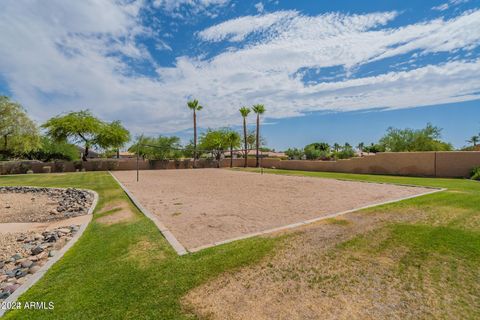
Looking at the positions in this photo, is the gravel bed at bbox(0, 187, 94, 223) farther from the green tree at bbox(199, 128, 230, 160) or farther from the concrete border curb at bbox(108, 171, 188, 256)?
the green tree at bbox(199, 128, 230, 160)

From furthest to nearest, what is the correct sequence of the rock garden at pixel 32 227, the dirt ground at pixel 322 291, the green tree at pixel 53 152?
the green tree at pixel 53 152
the rock garden at pixel 32 227
the dirt ground at pixel 322 291

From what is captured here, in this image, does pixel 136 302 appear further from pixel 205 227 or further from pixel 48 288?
pixel 205 227

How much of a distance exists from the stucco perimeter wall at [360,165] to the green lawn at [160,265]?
1445 centimetres

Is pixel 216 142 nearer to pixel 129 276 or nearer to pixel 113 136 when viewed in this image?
pixel 113 136

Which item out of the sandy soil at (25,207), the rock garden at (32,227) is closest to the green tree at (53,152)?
the rock garden at (32,227)

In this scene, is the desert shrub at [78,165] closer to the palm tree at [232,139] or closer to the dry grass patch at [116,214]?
the palm tree at [232,139]

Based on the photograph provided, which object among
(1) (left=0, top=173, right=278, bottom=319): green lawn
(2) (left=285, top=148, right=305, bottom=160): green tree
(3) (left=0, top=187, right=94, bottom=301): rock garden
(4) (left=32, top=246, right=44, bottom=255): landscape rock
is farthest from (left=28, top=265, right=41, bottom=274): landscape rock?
(2) (left=285, top=148, right=305, bottom=160): green tree

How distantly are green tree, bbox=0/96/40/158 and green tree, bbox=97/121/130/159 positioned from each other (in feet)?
28.6

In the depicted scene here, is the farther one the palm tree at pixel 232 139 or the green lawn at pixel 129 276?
the palm tree at pixel 232 139

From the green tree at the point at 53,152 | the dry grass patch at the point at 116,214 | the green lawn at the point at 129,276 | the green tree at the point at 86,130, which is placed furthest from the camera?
the green tree at the point at 53,152

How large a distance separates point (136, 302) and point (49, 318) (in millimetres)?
969

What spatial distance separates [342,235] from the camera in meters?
5.20

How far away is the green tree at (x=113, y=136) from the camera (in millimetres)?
33531

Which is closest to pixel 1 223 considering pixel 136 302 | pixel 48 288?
pixel 48 288
